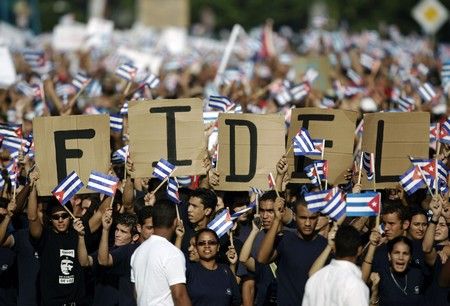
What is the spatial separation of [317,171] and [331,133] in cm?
98

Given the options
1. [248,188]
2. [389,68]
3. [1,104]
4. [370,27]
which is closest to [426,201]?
[248,188]

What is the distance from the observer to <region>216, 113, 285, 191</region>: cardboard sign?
1350 cm

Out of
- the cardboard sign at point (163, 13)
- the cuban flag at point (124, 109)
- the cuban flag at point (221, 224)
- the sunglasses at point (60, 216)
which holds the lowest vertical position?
the cuban flag at point (221, 224)

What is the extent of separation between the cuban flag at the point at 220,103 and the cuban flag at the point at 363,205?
4.43 meters

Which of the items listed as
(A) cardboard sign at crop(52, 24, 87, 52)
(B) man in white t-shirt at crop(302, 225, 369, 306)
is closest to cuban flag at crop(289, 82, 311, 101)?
(B) man in white t-shirt at crop(302, 225, 369, 306)

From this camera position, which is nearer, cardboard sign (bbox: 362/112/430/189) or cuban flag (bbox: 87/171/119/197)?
cuban flag (bbox: 87/171/119/197)

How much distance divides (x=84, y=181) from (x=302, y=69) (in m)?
12.2

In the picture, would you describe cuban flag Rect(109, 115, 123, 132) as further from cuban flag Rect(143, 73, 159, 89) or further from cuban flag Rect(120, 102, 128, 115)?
cuban flag Rect(143, 73, 159, 89)

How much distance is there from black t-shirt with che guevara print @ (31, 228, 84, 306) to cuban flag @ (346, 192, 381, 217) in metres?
2.22

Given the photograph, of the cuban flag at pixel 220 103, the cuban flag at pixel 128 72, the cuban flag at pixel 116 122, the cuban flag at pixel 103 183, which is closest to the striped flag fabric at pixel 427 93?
the cuban flag at pixel 220 103

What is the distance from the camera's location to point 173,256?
10938mm

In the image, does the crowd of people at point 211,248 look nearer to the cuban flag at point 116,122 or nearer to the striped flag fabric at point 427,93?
the cuban flag at point 116,122

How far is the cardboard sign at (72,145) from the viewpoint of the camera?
13.2 metres

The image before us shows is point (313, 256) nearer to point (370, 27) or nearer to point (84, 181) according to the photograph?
point (84, 181)
